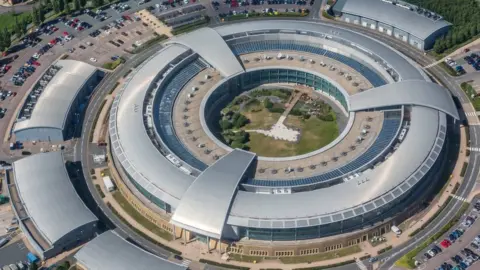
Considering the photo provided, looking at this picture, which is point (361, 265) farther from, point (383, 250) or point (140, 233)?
point (140, 233)

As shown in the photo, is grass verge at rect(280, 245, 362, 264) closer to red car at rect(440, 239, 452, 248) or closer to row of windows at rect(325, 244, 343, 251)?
row of windows at rect(325, 244, 343, 251)

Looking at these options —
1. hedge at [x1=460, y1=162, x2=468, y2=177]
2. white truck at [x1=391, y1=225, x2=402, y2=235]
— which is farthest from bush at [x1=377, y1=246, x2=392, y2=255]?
hedge at [x1=460, y1=162, x2=468, y2=177]

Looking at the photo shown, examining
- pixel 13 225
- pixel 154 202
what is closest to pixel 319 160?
pixel 154 202

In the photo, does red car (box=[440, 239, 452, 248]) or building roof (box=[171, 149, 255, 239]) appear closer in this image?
building roof (box=[171, 149, 255, 239])

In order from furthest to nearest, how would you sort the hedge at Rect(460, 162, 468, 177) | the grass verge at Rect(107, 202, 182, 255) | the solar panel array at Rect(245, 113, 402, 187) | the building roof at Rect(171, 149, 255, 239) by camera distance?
the hedge at Rect(460, 162, 468, 177), the solar panel array at Rect(245, 113, 402, 187), the grass verge at Rect(107, 202, 182, 255), the building roof at Rect(171, 149, 255, 239)

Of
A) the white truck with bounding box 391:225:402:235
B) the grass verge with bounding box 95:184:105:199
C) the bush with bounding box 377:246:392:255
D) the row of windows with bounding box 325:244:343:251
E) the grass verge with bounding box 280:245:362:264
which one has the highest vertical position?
the grass verge with bounding box 95:184:105:199

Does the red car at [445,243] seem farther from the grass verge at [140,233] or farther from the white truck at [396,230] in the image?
the grass verge at [140,233]

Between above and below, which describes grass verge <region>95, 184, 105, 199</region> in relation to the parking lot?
above

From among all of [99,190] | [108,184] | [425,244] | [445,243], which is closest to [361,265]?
[425,244]
